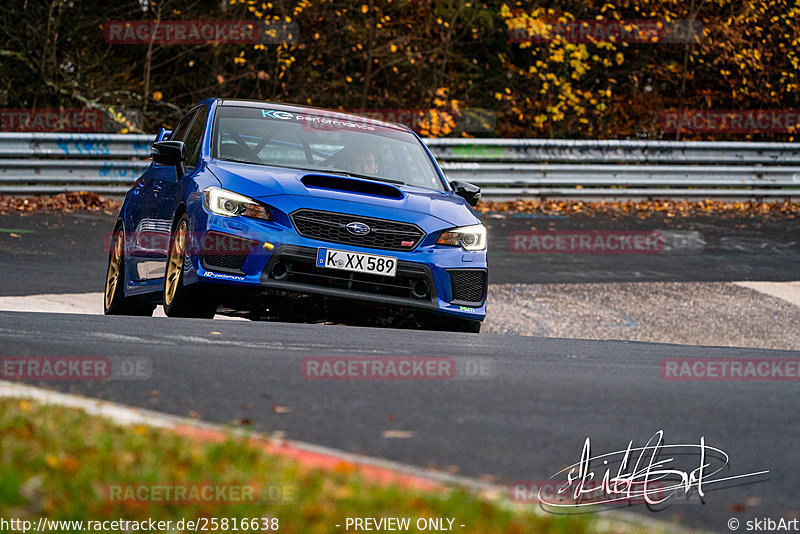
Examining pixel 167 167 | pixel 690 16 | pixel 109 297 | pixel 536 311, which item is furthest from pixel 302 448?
pixel 690 16

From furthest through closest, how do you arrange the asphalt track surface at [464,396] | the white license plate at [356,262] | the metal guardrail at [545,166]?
1. the metal guardrail at [545,166]
2. the white license plate at [356,262]
3. the asphalt track surface at [464,396]

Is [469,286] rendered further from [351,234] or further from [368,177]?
[368,177]

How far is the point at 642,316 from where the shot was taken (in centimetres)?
1198

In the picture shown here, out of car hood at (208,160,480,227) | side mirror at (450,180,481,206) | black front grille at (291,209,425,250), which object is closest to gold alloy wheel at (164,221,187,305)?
car hood at (208,160,480,227)

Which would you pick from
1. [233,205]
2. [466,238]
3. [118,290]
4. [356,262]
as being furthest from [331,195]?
[118,290]

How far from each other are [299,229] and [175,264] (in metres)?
0.97

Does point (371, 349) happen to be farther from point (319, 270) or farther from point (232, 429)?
point (232, 429)

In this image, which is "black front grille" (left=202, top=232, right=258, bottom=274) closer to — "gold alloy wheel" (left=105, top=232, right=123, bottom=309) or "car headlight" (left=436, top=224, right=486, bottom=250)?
"car headlight" (left=436, top=224, right=486, bottom=250)

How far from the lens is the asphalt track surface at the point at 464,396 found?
463 centimetres

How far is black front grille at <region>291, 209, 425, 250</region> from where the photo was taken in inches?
311
